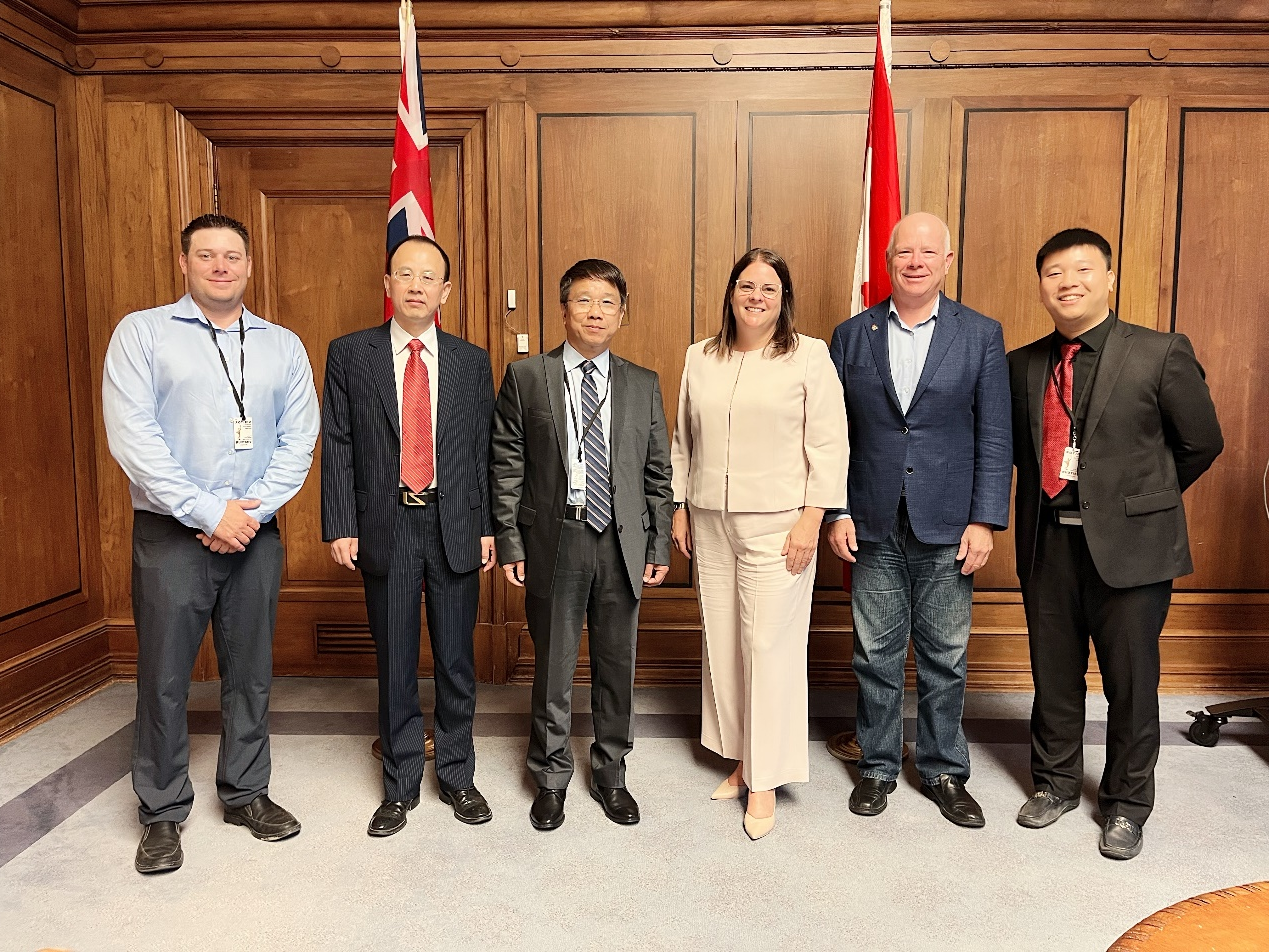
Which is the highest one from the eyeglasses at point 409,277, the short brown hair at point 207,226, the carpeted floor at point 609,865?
the short brown hair at point 207,226

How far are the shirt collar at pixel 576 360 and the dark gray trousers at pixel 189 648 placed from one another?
102 cm

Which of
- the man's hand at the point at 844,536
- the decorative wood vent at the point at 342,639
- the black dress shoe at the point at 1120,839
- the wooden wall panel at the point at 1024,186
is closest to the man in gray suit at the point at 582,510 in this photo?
the man's hand at the point at 844,536

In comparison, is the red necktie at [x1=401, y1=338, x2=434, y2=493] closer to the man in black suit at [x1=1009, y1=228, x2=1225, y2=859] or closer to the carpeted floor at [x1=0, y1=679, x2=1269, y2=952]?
the carpeted floor at [x1=0, y1=679, x2=1269, y2=952]

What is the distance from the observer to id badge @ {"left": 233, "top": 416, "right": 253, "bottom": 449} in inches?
97.7

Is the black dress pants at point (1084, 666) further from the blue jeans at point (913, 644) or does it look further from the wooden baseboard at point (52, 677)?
the wooden baseboard at point (52, 677)

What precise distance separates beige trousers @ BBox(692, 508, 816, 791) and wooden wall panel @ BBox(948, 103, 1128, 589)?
6.07 ft

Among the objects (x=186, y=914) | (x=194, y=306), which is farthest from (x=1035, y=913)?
(x=194, y=306)

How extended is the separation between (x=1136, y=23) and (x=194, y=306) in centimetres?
390

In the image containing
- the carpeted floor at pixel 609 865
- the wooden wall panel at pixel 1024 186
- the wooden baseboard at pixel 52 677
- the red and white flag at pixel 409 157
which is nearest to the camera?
the carpeted floor at pixel 609 865

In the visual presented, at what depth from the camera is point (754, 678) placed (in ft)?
8.94

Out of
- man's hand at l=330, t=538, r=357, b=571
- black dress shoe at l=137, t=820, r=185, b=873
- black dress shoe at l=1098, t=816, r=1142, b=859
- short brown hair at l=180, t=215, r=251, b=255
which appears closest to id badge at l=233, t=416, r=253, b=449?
man's hand at l=330, t=538, r=357, b=571

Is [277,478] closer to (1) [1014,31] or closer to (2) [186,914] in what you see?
(2) [186,914]

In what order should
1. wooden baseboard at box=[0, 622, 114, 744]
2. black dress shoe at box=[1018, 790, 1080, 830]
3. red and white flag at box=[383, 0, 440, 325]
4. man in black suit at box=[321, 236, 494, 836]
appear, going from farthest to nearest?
wooden baseboard at box=[0, 622, 114, 744] < red and white flag at box=[383, 0, 440, 325] < black dress shoe at box=[1018, 790, 1080, 830] < man in black suit at box=[321, 236, 494, 836]

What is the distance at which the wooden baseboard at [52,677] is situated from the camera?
11.4 feet
